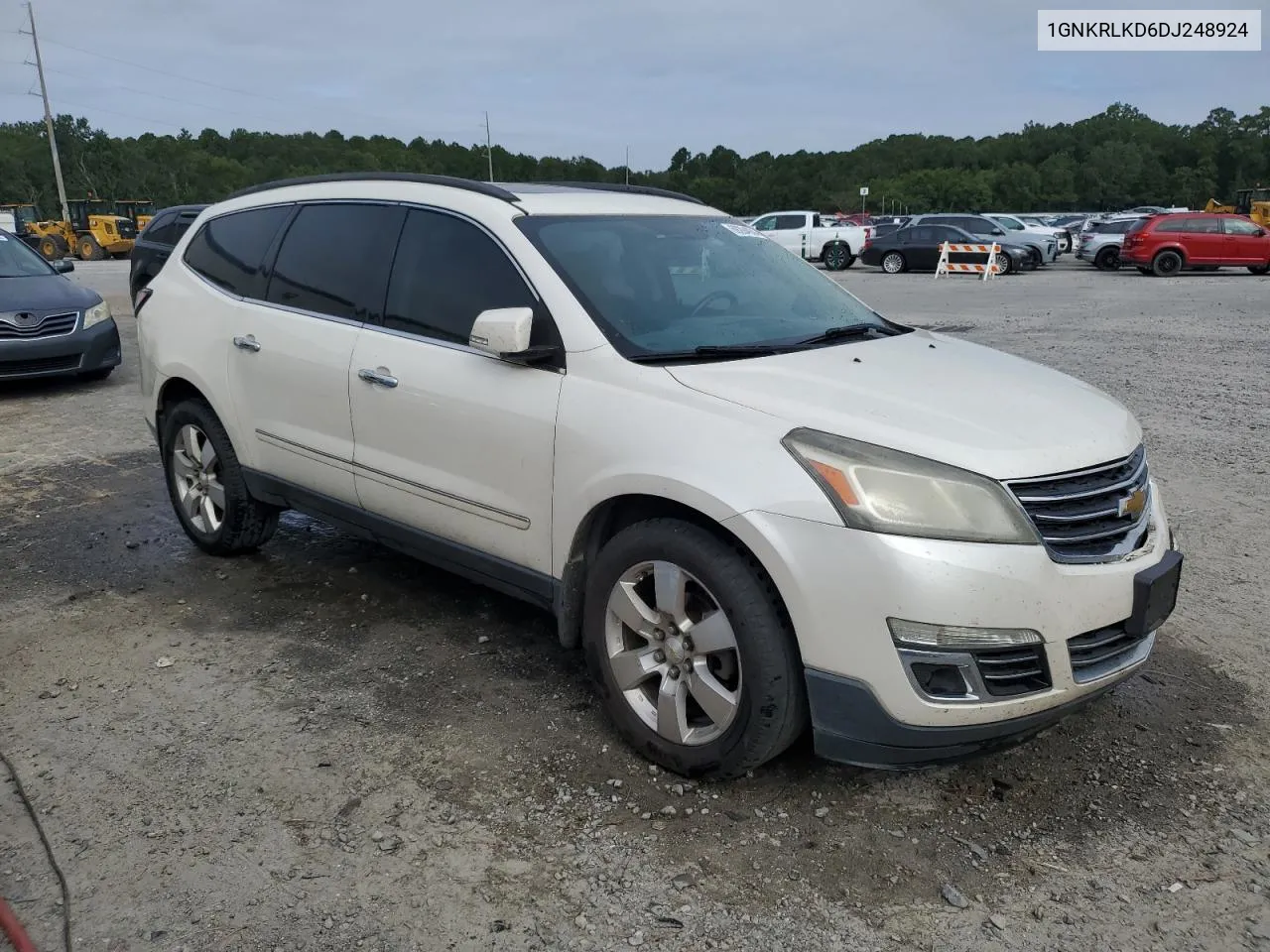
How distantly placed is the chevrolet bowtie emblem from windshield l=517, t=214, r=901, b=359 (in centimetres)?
117

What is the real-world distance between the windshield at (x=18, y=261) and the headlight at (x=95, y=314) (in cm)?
77

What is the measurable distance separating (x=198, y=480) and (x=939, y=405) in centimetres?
372

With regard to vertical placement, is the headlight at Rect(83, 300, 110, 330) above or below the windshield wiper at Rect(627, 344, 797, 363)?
below

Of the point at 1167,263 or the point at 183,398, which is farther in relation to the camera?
the point at 1167,263

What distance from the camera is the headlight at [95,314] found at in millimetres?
10039

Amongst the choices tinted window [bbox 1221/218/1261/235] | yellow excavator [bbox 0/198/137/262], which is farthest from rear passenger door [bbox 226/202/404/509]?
yellow excavator [bbox 0/198/137/262]

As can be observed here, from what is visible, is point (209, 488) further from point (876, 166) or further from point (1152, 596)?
point (876, 166)

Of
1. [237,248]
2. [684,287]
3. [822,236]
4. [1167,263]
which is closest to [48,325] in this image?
[237,248]

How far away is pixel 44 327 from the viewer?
9.66 m

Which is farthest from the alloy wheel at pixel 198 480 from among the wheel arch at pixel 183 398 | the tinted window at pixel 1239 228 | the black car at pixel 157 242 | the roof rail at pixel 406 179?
the tinted window at pixel 1239 228

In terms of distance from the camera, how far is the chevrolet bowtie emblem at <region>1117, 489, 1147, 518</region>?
2.95m

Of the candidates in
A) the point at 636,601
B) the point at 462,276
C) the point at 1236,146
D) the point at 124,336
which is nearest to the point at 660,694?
the point at 636,601

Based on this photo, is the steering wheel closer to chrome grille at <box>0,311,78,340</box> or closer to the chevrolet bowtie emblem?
the chevrolet bowtie emblem

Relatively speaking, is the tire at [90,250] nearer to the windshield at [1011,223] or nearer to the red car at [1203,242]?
the windshield at [1011,223]
